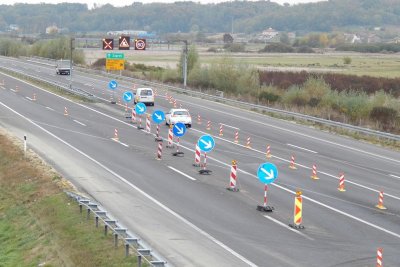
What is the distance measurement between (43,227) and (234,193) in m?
6.94

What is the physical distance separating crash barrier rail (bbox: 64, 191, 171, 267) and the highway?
2.50ft

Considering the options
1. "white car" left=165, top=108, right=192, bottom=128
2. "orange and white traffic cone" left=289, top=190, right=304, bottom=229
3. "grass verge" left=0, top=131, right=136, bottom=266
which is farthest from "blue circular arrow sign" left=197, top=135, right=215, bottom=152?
"white car" left=165, top=108, right=192, bottom=128

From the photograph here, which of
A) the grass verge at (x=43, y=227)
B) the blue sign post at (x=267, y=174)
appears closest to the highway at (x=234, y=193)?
the blue sign post at (x=267, y=174)

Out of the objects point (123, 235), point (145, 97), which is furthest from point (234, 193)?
Answer: point (145, 97)

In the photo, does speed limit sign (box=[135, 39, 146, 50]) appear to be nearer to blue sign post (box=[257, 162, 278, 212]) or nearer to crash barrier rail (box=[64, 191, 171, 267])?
crash barrier rail (box=[64, 191, 171, 267])

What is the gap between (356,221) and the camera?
65.6 ft

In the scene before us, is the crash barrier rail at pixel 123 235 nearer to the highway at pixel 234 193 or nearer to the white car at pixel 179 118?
the highway at pixel 234 193

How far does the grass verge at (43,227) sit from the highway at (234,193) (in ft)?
3.66

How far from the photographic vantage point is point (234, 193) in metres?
23.5

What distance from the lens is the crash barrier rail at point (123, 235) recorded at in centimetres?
1445

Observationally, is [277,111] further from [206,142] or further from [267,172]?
[267,172]

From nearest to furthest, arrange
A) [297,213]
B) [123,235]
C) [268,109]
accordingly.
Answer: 1. [123,235]
2. [297,213]
3. [268,109]

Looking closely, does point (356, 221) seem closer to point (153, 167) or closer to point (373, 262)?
Answer: point (373, 262)

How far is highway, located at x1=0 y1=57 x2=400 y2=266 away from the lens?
16812 millimetres
